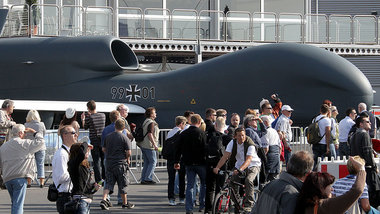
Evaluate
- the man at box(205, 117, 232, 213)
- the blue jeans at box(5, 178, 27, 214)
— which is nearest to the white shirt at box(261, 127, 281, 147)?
the man at box(205, 117, 232, 213)

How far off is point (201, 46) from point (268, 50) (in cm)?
674

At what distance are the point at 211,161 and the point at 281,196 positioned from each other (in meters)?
5.55

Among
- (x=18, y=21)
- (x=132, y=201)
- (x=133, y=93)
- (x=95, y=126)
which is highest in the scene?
(x=18, y=21)

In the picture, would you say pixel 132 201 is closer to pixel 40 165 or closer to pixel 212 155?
pixel 212 155

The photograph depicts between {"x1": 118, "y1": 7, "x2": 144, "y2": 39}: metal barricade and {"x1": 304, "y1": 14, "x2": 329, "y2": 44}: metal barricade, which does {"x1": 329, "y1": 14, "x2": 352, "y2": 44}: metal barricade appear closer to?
{"x1": 304, "y1": 14, "x2": 329, "y2": 44}: metal barricade

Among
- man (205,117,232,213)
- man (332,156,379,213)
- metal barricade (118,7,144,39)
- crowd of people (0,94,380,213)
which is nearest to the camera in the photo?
crowd of people (0,94,380,213)

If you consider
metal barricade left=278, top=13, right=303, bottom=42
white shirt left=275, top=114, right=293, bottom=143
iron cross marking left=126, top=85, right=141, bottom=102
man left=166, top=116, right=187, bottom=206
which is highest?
metal barricade left=278, top=13, right=303, bottom=42

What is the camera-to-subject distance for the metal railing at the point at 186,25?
24516 mm

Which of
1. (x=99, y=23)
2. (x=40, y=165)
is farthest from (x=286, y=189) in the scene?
(x=99, y=23)

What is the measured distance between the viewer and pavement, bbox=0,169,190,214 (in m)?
11.7

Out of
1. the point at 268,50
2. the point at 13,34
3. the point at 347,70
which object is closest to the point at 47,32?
the point at 13,34

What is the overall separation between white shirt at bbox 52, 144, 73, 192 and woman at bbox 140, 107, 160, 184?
631 centimetres

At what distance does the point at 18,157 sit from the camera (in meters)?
9.14

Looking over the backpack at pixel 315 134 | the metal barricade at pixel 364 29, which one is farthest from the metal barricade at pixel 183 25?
the backpack at pixel 315 134
